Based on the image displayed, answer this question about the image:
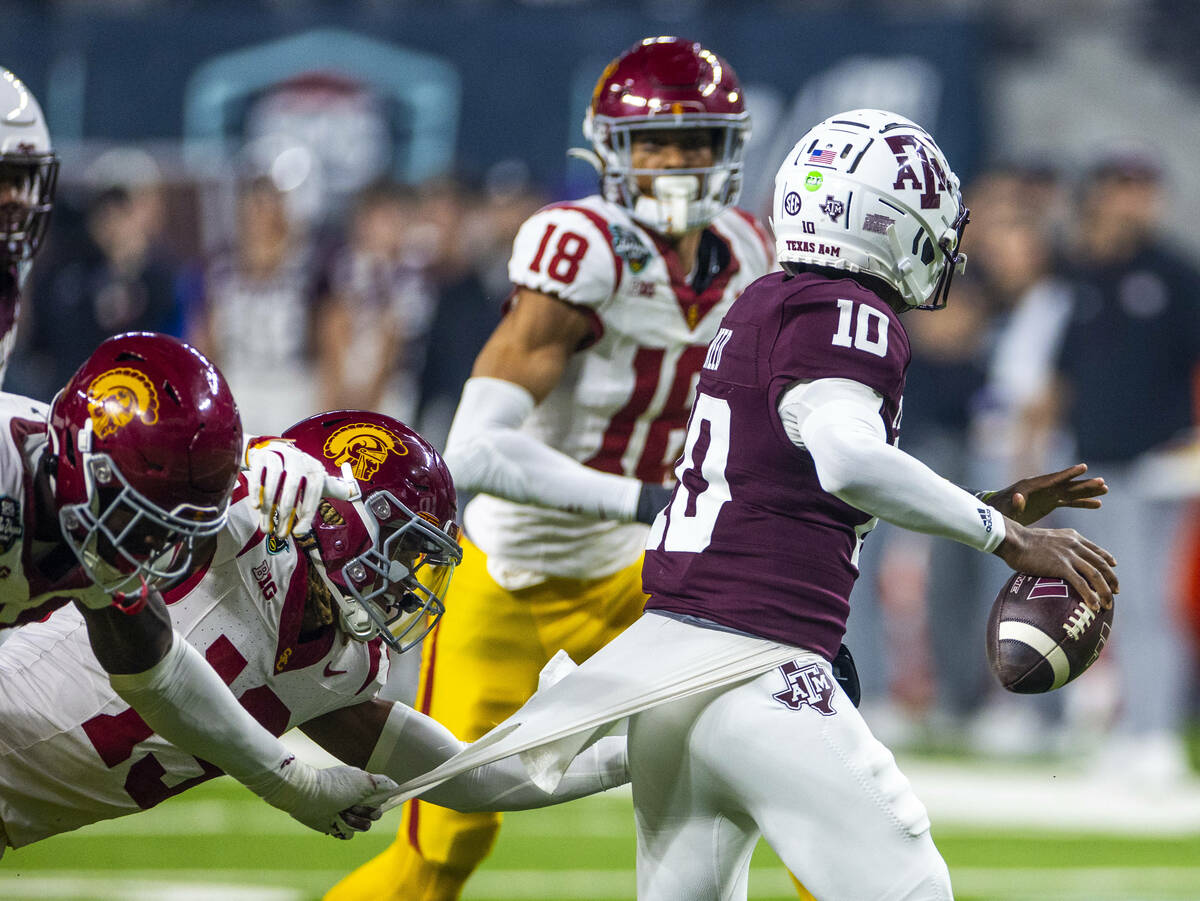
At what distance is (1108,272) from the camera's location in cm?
675

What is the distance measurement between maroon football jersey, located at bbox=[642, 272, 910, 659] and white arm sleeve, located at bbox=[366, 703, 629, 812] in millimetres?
353

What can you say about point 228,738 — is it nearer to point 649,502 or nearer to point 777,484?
point 777,484

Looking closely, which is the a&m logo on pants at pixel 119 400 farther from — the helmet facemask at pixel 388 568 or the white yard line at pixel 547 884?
the white yard line at pixel 547 884

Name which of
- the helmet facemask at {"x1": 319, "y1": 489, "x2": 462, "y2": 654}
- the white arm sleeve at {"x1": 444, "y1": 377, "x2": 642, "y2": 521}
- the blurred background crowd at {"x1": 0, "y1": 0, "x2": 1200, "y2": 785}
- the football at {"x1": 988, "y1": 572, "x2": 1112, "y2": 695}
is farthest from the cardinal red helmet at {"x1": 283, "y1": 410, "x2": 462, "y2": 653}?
the blurred background crowd at {"x1": 0, "y1": 0, "x2": 1200, "y2": 785}

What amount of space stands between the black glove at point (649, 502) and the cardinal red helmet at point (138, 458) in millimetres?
1065

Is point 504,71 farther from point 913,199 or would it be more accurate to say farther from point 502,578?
point 913,199

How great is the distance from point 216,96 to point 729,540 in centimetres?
769

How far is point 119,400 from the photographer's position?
2.48 m

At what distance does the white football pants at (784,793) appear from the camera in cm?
258

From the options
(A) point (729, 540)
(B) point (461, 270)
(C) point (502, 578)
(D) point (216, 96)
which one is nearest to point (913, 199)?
(A) point (729, 540)

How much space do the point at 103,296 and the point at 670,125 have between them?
3.83 m

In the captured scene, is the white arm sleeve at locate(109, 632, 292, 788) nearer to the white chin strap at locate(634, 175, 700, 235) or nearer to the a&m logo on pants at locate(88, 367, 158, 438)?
the a&m logo on pants at locate(88, 367, 158, 438)

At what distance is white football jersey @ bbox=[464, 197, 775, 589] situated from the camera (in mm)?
3672

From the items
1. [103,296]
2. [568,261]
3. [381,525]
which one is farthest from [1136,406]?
[381,525]
